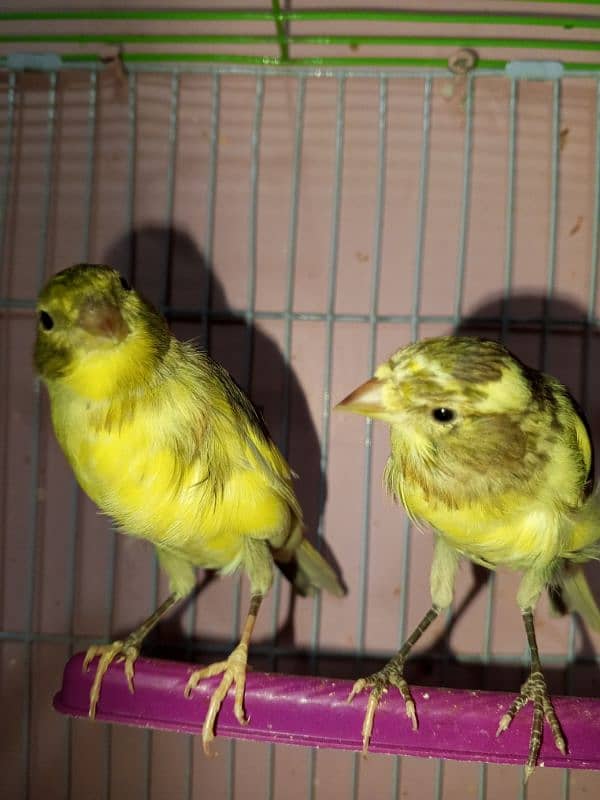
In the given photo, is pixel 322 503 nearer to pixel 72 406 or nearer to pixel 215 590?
pixel 215 590

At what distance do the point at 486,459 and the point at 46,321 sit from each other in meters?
0.55

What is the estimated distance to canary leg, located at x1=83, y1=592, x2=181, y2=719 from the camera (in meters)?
0.82

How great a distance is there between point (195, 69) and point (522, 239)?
2.24ft

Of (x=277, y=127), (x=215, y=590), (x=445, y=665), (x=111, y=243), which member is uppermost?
(x=277, y=127)

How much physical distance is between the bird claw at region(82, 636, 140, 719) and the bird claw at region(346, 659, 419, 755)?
0.29 m

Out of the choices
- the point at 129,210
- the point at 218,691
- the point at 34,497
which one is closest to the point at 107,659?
the point at 218,691

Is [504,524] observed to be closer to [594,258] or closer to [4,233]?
[594,258]

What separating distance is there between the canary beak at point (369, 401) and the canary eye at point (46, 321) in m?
0.36

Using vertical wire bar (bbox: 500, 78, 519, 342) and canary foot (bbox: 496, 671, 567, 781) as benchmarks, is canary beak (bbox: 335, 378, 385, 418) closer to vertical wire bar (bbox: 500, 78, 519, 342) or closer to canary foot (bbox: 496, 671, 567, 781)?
canary foot (bbox: 496, 671, 567, 781)

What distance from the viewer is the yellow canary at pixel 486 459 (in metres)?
0.71

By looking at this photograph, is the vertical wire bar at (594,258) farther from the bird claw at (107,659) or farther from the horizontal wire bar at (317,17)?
the bird claw at (107,659)

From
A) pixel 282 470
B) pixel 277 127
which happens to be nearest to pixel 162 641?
pixel 282 470

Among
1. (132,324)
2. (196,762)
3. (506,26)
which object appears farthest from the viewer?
(196,762)

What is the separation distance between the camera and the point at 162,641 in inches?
48.0
